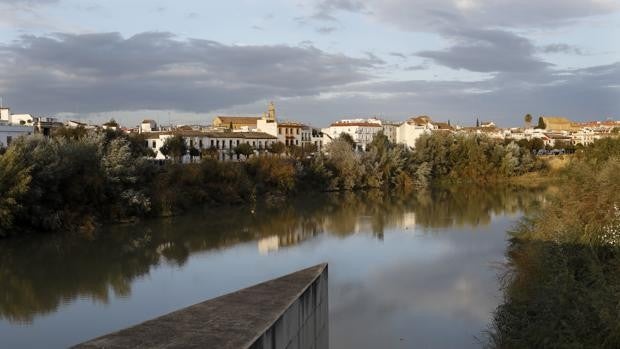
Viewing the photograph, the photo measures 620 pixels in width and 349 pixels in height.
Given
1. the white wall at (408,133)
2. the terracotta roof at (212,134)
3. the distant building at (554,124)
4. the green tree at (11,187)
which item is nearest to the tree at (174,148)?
the terracotta roof at (212,134)

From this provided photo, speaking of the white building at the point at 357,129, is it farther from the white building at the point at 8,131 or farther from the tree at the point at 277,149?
the white building at the point at 8,131

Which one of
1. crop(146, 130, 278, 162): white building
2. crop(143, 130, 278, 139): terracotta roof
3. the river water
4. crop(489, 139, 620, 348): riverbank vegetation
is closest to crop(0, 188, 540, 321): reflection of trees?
the river water

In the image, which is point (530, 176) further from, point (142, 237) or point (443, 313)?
point (443, 313)

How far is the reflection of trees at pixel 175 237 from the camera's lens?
15.2 m

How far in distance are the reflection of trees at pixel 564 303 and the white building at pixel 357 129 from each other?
62455mm

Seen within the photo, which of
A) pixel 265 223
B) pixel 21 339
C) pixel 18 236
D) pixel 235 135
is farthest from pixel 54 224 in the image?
pixel 235 135

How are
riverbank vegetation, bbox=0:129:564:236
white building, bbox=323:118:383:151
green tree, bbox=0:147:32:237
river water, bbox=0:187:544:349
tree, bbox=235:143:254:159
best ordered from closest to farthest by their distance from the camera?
river water, bbox=0:187:544:349 → green tree, bbox=0:147:32:237 → riverbank vegetation, bbox=0:129:564:236 → tree, bbox=235:143:254:159 → white building, bbox=323:118:383:151

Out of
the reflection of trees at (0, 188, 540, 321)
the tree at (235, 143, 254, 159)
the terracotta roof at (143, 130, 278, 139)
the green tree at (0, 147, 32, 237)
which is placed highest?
the terracotta roof at (143, 130, 278, 139)

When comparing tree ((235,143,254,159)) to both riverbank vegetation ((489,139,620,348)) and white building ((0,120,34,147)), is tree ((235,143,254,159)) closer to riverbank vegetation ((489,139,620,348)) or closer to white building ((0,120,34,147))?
white building ((0,120,34,147))

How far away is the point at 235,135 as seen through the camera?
56.2 meters

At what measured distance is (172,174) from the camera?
31438mm

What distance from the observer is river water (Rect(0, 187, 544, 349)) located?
11.6 m

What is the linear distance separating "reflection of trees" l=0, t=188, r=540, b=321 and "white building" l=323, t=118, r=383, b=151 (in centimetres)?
3634

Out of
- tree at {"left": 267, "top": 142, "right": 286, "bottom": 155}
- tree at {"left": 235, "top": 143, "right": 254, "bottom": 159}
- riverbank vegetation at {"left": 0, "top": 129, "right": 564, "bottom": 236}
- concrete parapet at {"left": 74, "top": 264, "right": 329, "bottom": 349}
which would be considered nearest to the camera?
concrete parapet at {"left": 74, "top": 264, "right": 329, "bottom": 349}
